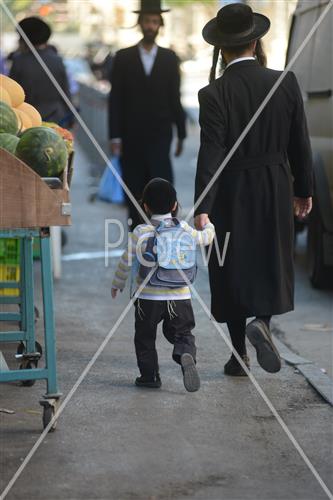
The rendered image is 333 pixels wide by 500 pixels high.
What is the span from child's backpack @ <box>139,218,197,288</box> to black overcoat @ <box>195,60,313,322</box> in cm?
18

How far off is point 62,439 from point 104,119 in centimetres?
1384

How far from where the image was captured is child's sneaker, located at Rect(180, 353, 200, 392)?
5.98 m

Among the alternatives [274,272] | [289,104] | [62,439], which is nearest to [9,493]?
[62,439]

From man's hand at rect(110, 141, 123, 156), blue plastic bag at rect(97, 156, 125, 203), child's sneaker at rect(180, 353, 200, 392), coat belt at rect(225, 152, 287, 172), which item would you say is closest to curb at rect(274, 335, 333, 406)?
child's sneaker at rect(180, 353, 200, 392)

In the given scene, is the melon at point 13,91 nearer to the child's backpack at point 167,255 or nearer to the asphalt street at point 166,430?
the child's backpack at point 167,255

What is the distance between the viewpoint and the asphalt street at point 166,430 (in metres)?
4.77

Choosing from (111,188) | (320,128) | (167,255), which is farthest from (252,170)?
(111,188)

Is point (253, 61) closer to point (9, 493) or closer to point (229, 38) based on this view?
point (229, 38)

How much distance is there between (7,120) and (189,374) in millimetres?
1651

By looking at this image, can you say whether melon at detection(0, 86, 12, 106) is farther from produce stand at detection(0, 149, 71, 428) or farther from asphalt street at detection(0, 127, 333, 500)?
asphalt street at detection(0, 127, 333, 500)

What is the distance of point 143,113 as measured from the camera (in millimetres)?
10086

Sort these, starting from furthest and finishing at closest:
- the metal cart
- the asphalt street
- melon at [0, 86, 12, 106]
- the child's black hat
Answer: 1. the child's black hat
2. melon at [0, 86, 12, 106]
3. the metal cart
4. the asphalt street

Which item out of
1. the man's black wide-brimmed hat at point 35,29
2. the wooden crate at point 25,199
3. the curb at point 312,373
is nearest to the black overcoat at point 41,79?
the man's black wide-brimmed hat at point 35,29

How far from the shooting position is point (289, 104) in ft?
20.4
